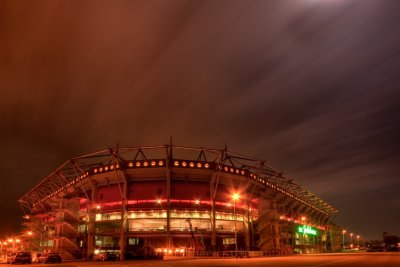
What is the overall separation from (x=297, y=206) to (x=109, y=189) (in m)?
72.6

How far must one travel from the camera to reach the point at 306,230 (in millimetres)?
Answer: 127875

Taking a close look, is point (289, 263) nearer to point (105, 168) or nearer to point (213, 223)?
point (213, 223)

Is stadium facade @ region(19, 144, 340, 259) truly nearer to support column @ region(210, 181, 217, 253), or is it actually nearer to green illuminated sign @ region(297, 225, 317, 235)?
support column @ region(210, 181, 217, 253)

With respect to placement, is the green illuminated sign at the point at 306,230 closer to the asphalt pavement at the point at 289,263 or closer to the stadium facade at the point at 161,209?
the stadium facade at the point at 161,209

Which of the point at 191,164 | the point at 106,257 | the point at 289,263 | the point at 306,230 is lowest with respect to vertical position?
the point at 106,257

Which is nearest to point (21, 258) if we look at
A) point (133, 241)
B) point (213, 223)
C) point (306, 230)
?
point (133, 241)

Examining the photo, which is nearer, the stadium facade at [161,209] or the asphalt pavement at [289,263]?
the asphalt pavement at [289,263]

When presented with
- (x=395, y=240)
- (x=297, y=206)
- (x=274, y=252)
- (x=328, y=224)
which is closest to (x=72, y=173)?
(x=274, y=252)

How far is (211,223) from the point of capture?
266ft

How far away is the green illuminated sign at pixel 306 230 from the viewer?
Result: 12130cm

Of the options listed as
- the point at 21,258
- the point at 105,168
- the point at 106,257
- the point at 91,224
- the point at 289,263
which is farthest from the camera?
the point at 91,224

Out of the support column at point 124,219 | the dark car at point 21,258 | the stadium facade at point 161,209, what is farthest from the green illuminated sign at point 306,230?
the dark car at point 21,258

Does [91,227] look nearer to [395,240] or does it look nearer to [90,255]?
[90,255]

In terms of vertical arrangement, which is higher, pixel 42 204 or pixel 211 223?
pixel 42 204
